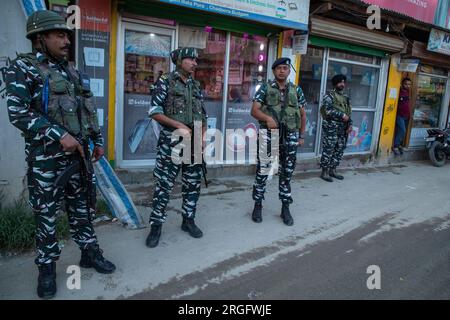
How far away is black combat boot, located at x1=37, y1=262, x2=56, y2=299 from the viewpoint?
269 cm

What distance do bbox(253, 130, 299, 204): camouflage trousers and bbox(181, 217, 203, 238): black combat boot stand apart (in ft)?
3.07

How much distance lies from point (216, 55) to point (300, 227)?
369 cm

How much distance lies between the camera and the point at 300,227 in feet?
14.6

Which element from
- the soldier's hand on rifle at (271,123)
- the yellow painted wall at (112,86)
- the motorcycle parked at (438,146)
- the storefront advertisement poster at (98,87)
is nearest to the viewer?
the soldier's hand on rifle at (271,123)

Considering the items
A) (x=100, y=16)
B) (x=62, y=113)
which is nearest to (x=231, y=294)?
(x=62, y=113)

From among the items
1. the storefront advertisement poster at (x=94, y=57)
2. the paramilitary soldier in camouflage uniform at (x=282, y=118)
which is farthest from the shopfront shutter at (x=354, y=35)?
the storefront advertisement poster at (x=94, y=57)

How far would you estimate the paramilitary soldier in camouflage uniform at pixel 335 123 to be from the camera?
6.80 m

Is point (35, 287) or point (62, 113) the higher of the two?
point (62, 113)

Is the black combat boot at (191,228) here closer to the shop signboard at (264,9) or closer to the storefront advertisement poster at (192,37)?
the shop signboard at (264,9)

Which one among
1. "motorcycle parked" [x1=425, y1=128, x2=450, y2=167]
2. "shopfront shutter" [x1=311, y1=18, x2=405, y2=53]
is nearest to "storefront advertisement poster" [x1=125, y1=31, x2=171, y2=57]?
"shopfront shutter" [x1=311, y1=18, x2=405, y2=53]

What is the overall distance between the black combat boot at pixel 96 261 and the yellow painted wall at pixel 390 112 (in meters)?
8.43

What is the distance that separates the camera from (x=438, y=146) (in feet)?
31.9

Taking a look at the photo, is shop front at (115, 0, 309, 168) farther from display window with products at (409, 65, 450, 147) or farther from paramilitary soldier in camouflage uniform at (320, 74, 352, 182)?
display window with products at (409, 65, 450, 147)
